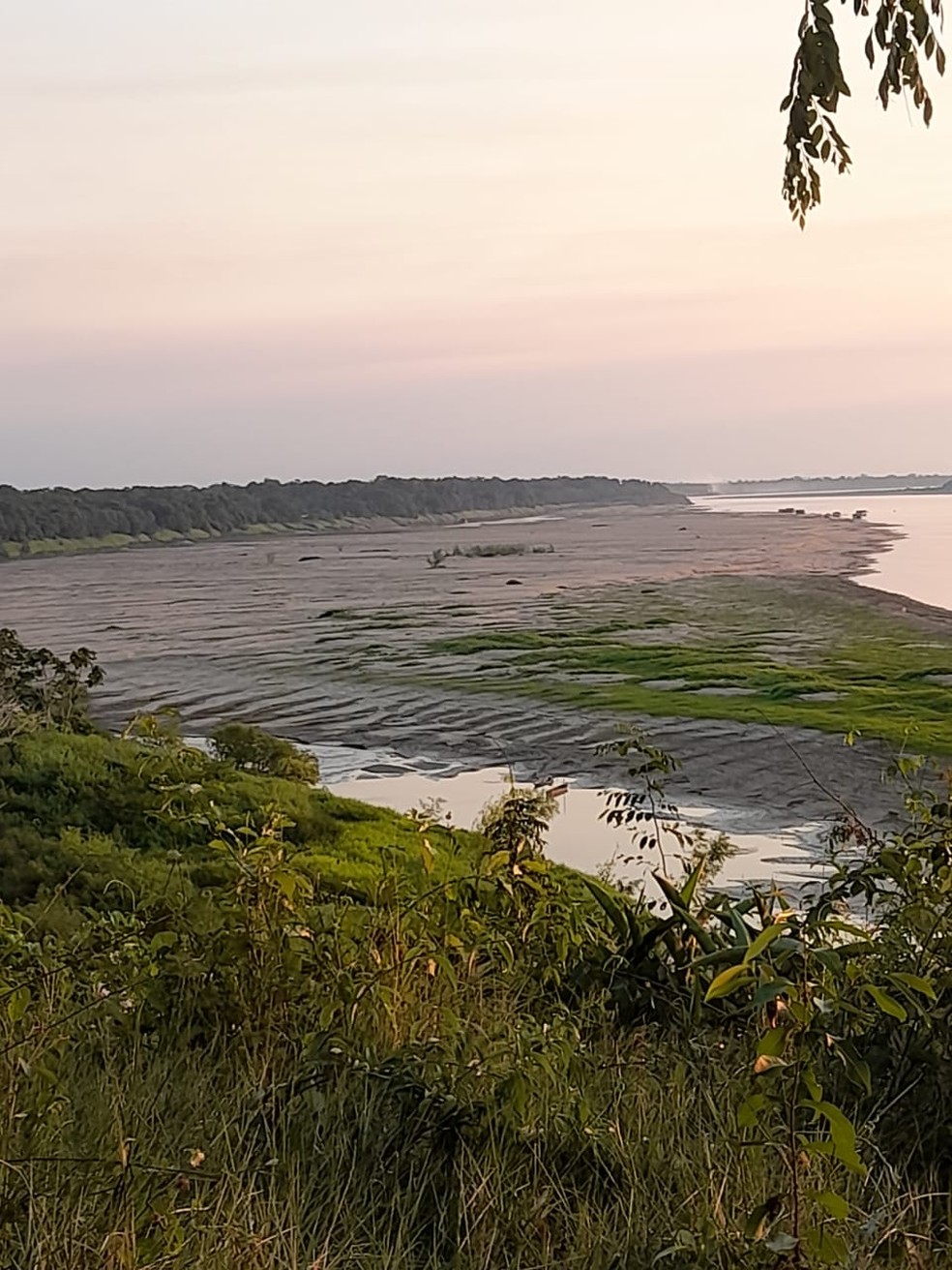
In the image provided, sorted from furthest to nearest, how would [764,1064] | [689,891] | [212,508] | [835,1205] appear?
[212,508] < [689,891] < [764,1064] < [835,1205]

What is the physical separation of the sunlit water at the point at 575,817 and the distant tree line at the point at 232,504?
6118 cm

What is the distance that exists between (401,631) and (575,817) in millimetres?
18796

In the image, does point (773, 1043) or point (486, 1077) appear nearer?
point (773, 1043)

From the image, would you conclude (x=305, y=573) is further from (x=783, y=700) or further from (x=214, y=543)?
(x=783, y=700)

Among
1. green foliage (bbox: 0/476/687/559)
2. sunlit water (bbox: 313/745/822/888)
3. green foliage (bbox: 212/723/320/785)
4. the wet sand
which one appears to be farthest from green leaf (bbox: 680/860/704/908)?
green foliage (bbox: 0/476/687/559)

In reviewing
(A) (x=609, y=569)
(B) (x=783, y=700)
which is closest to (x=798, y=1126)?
(B) (x=783, y=700)

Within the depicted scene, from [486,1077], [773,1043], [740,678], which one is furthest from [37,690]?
[773,1043]

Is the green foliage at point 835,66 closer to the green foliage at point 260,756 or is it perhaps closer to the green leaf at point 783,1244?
the green leaf at point 783,1244

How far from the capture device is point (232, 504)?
96312 millimetres

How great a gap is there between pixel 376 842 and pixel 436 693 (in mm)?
12205

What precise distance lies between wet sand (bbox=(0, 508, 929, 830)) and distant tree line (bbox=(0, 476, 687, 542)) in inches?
251

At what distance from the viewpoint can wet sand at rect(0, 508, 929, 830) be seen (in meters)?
17.4

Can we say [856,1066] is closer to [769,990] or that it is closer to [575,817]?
[769,990]

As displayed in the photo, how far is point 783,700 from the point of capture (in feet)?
70.0
